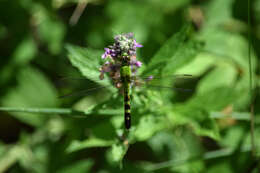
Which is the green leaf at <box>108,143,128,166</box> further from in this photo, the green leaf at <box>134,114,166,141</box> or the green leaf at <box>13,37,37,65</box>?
the green leaf at <box>13,37,37,65</box>

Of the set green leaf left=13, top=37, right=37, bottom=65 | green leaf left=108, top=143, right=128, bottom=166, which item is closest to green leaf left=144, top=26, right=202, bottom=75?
green leaf left=108, top=143, right=128, bottom=166

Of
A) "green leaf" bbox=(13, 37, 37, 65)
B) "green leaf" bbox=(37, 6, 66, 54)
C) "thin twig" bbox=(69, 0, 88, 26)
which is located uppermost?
"thin twig" bbox=(69, 0, 88, 26)

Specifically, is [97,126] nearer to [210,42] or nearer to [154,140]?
[154,140]

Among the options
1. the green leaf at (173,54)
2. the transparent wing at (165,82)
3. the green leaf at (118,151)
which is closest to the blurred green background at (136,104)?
the transparent wing at (165,82)

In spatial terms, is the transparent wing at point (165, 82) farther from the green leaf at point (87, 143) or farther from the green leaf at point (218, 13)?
the green leaf at point (218, 13)

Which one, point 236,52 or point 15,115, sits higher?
point 236,52

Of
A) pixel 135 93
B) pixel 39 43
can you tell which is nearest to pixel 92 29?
pixel 39 43
